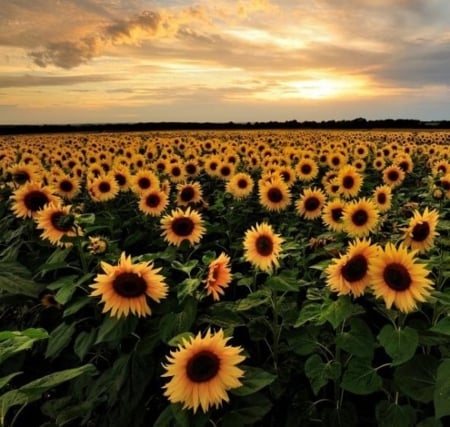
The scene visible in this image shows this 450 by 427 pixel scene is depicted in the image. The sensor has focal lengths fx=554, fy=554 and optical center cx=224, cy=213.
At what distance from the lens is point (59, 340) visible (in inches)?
141

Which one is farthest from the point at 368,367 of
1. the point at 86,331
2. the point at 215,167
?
the point at 215,167

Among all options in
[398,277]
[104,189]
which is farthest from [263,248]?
[104,189]

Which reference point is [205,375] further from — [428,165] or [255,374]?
[428,165]

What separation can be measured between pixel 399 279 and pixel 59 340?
216 centimetres

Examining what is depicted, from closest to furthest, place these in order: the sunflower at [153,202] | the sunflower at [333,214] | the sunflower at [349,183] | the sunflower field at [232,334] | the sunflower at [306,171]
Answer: the sunflower field at [232,334], the sunflower at [333,214], the sunflower at [153,202], the sunflower at [349,183], the sunflower at [306,171]

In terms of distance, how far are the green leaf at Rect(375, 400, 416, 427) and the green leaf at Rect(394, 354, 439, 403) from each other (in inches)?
5.6

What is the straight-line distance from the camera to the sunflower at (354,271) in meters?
2.93

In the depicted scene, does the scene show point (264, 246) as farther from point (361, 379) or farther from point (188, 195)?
point (188, 195)

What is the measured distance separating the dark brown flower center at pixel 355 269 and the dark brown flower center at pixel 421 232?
112 cm

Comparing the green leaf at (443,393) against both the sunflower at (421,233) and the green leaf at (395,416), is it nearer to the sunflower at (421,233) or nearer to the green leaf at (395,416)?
the green leaf at (395,416)

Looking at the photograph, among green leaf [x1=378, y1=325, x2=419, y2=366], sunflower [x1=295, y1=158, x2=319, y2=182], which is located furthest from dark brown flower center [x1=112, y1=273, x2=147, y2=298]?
Result: sunflower [x1=295, y1=158, x2=319, y2=182]

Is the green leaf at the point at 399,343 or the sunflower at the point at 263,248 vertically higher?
the sunflower at the point at 263,248

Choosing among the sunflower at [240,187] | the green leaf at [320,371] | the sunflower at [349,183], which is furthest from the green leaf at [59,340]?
the sunflower at [349,183]

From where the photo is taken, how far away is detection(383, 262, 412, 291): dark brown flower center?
9.23ft
